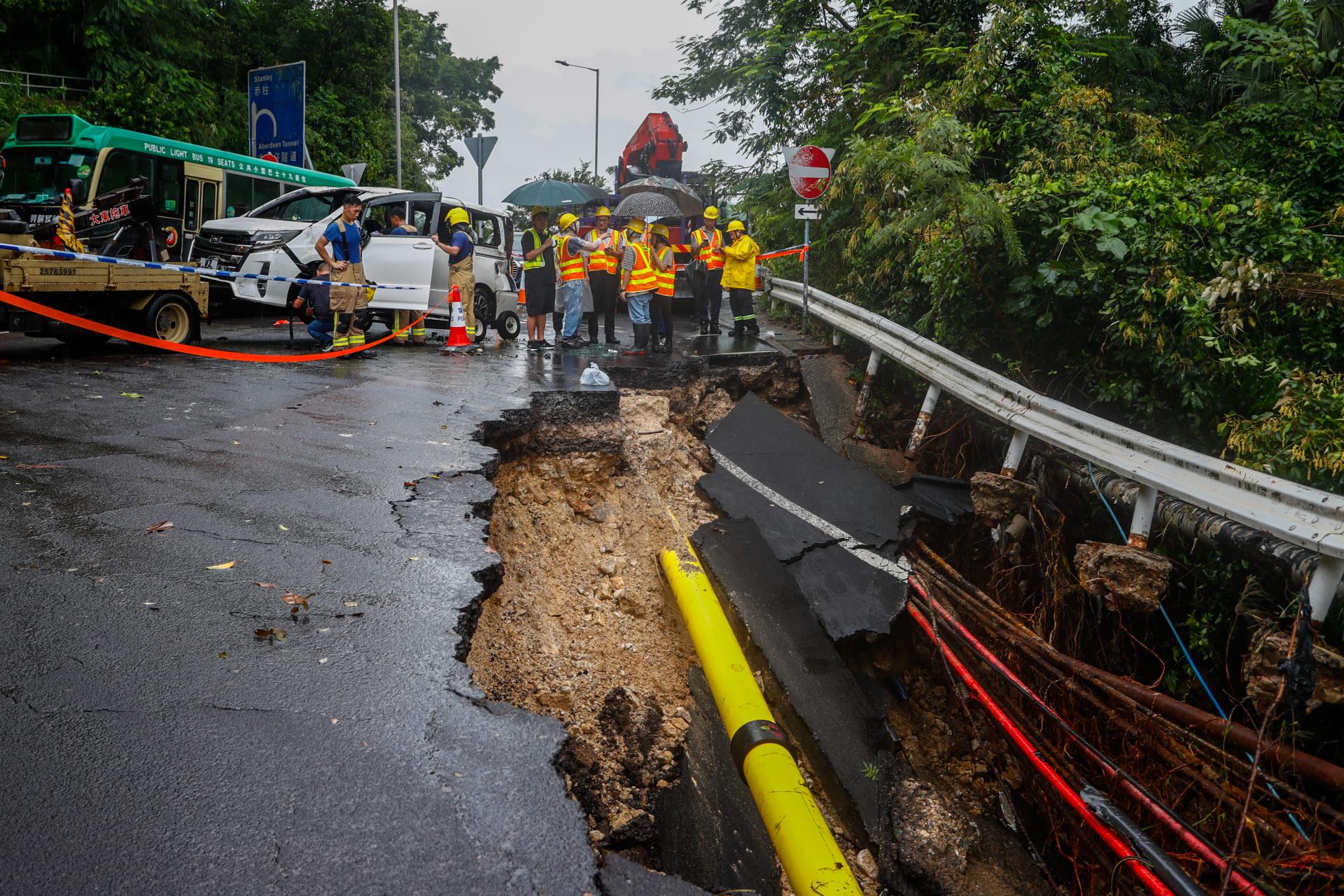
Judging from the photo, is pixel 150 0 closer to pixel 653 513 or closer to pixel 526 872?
pixel 653 513

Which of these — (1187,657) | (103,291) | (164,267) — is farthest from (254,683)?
(164,267)

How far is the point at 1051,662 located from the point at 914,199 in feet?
13.3

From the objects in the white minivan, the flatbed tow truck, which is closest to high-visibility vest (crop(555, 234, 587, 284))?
the white minivan

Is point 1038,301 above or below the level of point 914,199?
below

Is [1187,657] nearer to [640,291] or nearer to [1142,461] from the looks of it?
[1142,461]

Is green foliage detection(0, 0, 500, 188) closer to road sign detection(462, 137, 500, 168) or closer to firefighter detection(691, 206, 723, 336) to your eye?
road sign detection(462, 137, 500, 168)

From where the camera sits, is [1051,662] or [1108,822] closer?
[1108,822]

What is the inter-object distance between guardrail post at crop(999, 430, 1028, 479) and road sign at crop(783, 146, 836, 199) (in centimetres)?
540

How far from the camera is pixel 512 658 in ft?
14.4

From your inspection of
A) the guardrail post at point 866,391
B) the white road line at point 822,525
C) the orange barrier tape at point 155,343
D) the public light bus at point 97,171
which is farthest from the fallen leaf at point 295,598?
the public light bus at point 97,171

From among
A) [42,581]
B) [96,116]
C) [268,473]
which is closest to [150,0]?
[96,116]

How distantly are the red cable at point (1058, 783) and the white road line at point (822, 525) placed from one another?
757mm

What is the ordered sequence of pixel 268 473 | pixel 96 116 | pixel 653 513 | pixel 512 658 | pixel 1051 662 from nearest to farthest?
pixel 512 658 → pixel 1051 662 → pixel 268 473 → pixel 653 513 → pixel 96 116

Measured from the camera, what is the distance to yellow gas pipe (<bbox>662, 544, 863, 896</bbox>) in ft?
11.0
